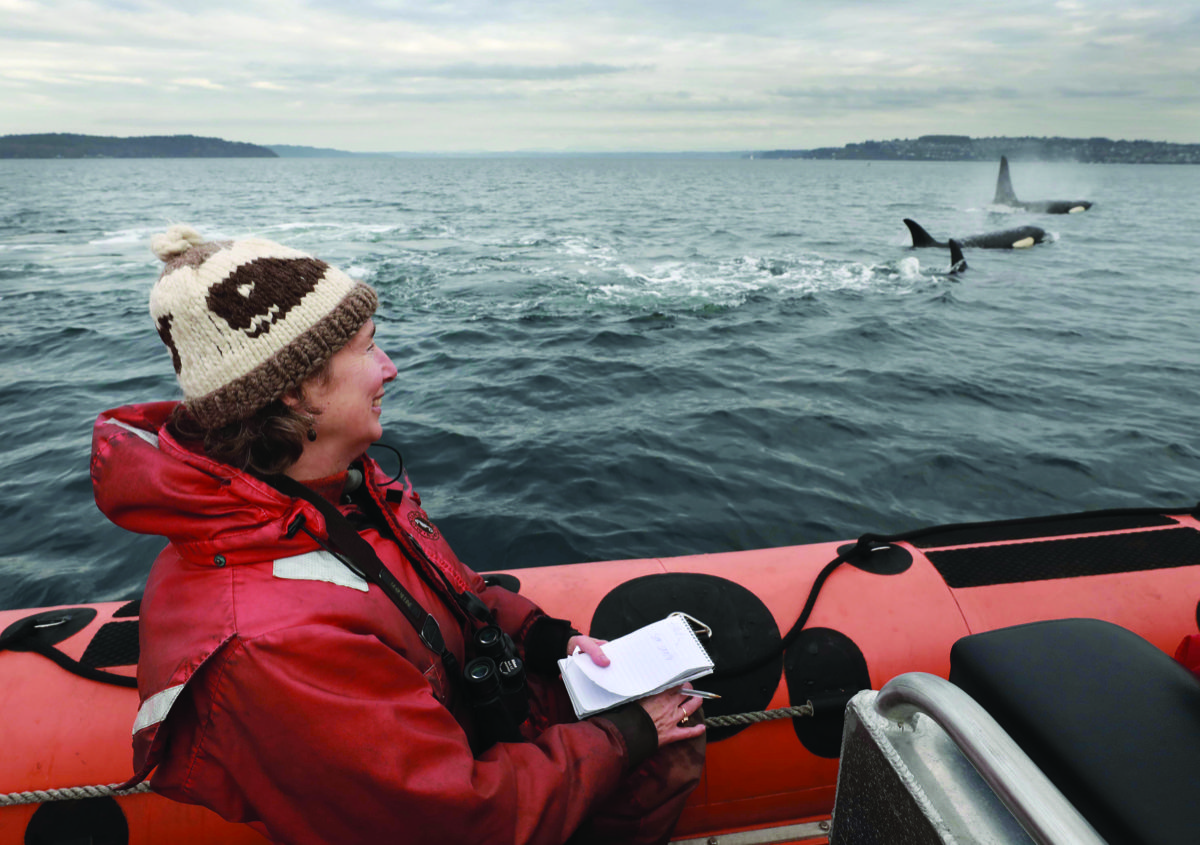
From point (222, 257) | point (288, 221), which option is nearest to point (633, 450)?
point (222, 257)

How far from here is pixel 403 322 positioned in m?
11.5

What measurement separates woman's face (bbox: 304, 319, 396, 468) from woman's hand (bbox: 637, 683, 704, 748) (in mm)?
1127

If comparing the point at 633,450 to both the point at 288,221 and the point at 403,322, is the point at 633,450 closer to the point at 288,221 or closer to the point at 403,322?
the point at 403,322

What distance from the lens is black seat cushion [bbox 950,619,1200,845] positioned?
122cm

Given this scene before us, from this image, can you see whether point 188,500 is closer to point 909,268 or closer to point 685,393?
point 685,393

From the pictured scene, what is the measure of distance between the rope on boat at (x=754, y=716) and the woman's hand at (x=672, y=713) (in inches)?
13.0

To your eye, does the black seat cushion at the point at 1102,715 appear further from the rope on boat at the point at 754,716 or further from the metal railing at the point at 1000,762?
the rope on boat at the point at 754,716

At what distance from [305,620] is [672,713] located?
113 cm

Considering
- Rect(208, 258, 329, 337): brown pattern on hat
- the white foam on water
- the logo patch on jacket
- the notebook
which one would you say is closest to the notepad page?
the notebook

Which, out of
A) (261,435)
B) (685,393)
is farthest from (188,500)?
(685,393)

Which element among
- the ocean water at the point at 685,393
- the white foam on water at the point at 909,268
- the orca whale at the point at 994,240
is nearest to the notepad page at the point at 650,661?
the ocean water at the point at 685,393

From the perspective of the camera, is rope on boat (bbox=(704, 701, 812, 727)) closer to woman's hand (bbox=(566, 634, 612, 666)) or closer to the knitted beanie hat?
woman's hand (bbox=(566, 634, 612, 666))

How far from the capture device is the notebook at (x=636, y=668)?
202 cm

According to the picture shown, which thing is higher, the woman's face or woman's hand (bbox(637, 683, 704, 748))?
the woman's face
